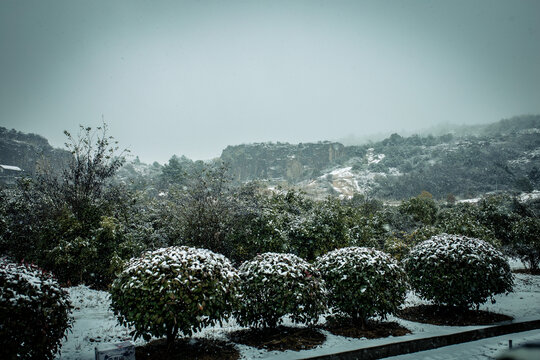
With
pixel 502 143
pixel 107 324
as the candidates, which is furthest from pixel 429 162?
pixel 107 324

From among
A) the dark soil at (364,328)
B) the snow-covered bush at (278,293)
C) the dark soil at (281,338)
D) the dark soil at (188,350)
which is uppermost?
the snow-covered bush at (278,293)

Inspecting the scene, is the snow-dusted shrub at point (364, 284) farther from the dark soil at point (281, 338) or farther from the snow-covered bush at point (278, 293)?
the dark soil at point (281, 338)

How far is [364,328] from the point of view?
224 inches

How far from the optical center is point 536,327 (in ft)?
19.5

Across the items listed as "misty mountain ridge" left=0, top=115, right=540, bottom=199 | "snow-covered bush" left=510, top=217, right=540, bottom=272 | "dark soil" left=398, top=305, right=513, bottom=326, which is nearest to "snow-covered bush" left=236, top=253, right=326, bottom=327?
"dark soil" left=398, top=305, right=513, bottom=326

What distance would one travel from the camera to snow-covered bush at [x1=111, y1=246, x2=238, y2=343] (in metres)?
4.08

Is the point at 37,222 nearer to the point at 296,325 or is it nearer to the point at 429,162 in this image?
the point at 296,325

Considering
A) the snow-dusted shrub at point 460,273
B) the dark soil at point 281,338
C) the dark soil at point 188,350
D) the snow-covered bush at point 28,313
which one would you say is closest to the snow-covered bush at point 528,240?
the snow-dusted shrub at point 460,273

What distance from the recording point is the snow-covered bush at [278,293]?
491 cm

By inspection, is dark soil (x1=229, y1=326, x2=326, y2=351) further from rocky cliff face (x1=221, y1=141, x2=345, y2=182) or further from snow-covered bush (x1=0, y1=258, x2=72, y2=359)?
rocky cliff face (x1=221, y1=141, x2=345, y2=182)

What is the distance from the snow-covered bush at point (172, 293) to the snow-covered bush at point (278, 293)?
1.66ft

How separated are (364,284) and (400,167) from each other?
165536 mm

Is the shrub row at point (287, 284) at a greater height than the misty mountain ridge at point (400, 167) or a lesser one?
lesser

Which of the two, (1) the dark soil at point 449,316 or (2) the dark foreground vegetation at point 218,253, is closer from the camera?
(2) the dark foreground vegetation at point 218,253
